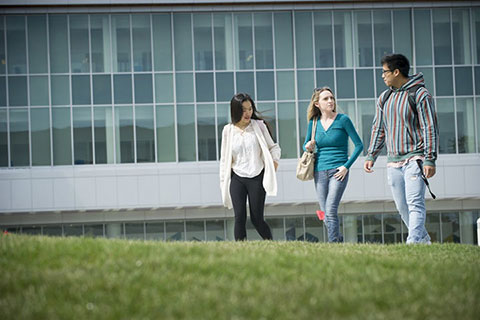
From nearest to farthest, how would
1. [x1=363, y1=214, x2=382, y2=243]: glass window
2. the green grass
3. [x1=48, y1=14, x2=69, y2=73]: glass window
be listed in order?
1. the green grass
2. [x1=48, y1=14, x2=69, y2=73]: glass window
3. [x1=363, y1=214, x2=382, y2=243]: glass window

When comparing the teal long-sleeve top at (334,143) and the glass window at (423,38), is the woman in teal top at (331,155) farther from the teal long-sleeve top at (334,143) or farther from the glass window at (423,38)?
the glass window at (423,38)

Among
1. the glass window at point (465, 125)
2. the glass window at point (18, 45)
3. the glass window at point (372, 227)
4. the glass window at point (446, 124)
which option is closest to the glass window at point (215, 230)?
the glass window at point (372, 227)

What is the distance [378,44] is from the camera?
97.7 ft

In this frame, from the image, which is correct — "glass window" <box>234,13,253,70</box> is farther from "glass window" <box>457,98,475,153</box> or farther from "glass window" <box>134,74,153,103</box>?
"glass window" <box>457,98,475,153</box>

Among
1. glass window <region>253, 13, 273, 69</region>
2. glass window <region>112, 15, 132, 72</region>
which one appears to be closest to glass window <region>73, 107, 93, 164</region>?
glass window <region>112, 15, 132, 72</region>

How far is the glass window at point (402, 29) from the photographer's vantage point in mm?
29719

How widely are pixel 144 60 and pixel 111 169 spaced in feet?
14.2

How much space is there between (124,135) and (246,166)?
65.4 feet

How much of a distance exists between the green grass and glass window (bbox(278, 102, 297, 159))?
884 inches

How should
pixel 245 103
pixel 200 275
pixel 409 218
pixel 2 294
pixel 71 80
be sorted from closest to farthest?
pixel 2 294, pixel 200 275, pixel 409 218, pixel 245 103, pixel 71 80

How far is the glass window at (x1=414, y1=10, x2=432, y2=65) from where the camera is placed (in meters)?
29.8

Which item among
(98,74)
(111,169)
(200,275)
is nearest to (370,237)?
(111,169)

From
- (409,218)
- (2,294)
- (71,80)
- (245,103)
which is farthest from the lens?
(71,80)

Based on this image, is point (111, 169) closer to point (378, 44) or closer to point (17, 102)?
point (17, 102)
